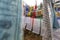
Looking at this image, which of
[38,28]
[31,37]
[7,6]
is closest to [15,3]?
[7,6]

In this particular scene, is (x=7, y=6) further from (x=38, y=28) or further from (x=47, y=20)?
(x=38, y=28)

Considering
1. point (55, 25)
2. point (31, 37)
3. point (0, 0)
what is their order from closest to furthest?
point (0, 0) < point (55, 25) < point (31, 37)

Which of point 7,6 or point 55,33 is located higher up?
point 7,6

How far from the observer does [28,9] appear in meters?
3.16

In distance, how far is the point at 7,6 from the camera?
44 centimetres

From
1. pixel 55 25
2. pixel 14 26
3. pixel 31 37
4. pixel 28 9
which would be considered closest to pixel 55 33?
pixel 55 25

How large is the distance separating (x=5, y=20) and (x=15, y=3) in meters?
0.09

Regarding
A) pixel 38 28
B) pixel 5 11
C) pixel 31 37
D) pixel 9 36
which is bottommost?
pixel 31 37

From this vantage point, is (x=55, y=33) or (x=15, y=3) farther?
(x=55, y=33)

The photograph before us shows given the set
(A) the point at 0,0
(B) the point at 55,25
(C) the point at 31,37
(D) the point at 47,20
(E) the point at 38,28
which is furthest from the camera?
(C) the point at 31,37

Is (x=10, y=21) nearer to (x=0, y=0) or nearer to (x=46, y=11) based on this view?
(x=0, y=0)

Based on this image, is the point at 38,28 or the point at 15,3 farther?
the point at 38,28

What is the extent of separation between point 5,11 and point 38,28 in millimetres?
2172

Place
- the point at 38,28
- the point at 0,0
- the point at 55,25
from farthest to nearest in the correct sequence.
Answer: the point at 55,25 → the point at 38,28 → the point at 0,0
